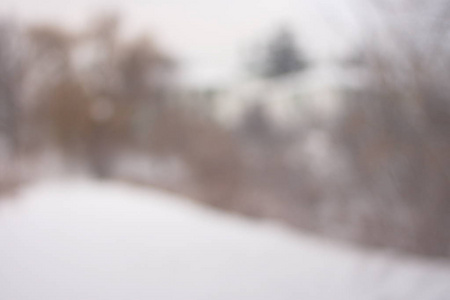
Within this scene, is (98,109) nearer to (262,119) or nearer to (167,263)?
(262,119)

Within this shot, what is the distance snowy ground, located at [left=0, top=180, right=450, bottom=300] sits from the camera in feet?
4.78

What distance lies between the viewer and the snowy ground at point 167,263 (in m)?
1.46

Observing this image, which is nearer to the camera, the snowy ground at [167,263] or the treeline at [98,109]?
the snowy ground at [167,263]

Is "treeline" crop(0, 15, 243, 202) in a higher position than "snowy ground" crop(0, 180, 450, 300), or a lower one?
higher

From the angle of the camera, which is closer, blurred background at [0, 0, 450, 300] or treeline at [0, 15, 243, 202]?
blurred background at [0, 0, 450, 300]

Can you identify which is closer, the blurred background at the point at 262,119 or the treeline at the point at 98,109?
the blurred background at the point at 262,119

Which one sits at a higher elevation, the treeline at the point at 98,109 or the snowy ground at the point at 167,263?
the treeline at the point at 98,109

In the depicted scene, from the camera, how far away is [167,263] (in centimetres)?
169

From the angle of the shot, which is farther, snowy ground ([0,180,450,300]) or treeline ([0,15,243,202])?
treeline ([0,15,243,202])

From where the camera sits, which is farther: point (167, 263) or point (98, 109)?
point (98, 109)

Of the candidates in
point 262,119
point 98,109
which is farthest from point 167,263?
point 98,109

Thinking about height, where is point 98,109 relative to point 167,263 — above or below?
above

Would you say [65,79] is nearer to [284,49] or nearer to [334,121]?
[284,49]

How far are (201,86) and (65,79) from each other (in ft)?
4.22
